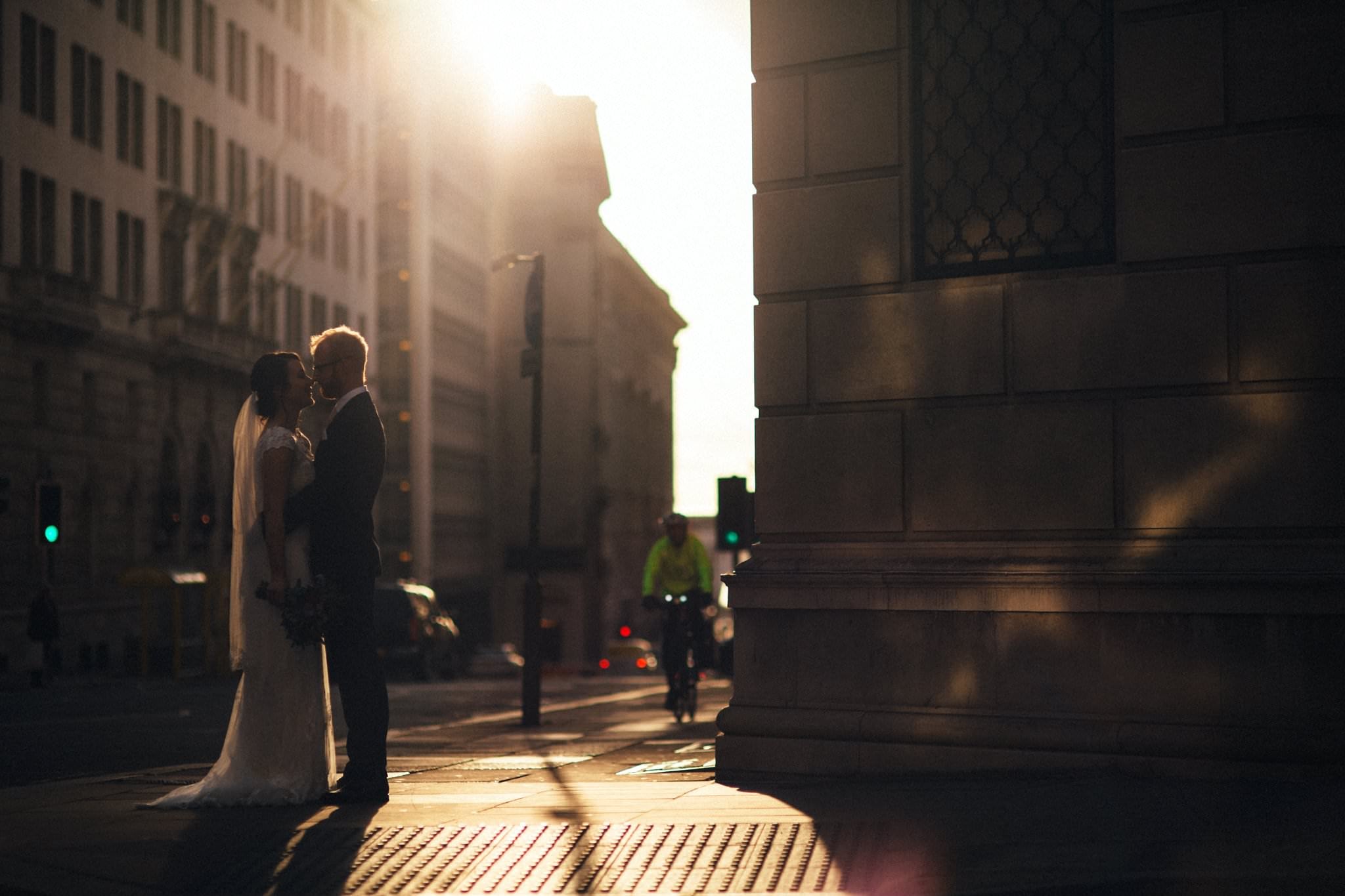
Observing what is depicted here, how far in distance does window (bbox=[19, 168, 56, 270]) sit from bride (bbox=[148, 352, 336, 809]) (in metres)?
33.8

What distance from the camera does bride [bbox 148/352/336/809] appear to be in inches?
330

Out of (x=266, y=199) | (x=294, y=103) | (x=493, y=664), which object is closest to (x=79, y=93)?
(x=266, y=199)

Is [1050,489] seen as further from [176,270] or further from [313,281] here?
[313,281]

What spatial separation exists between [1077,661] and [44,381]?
3632cm

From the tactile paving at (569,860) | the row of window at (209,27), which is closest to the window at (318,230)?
the row of window at (209,27)

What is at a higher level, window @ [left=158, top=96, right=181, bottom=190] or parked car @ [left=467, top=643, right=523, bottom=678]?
window @ [left=158, top=96, right=181, bottom=190]

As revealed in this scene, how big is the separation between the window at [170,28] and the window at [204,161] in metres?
2.31

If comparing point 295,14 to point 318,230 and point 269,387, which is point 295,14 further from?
point 269,387

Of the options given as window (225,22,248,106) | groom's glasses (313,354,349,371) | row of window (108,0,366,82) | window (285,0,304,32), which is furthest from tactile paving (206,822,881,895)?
window (285,0,304,32)

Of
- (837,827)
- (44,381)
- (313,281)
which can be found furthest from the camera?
(313,281)

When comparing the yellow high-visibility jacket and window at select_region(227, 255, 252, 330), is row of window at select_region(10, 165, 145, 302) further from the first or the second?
the yellow high-visibility jacket

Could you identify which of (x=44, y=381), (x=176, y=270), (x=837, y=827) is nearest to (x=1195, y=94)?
(x=837, y=827)

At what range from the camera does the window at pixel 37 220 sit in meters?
40.8

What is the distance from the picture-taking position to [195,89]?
5125cm
